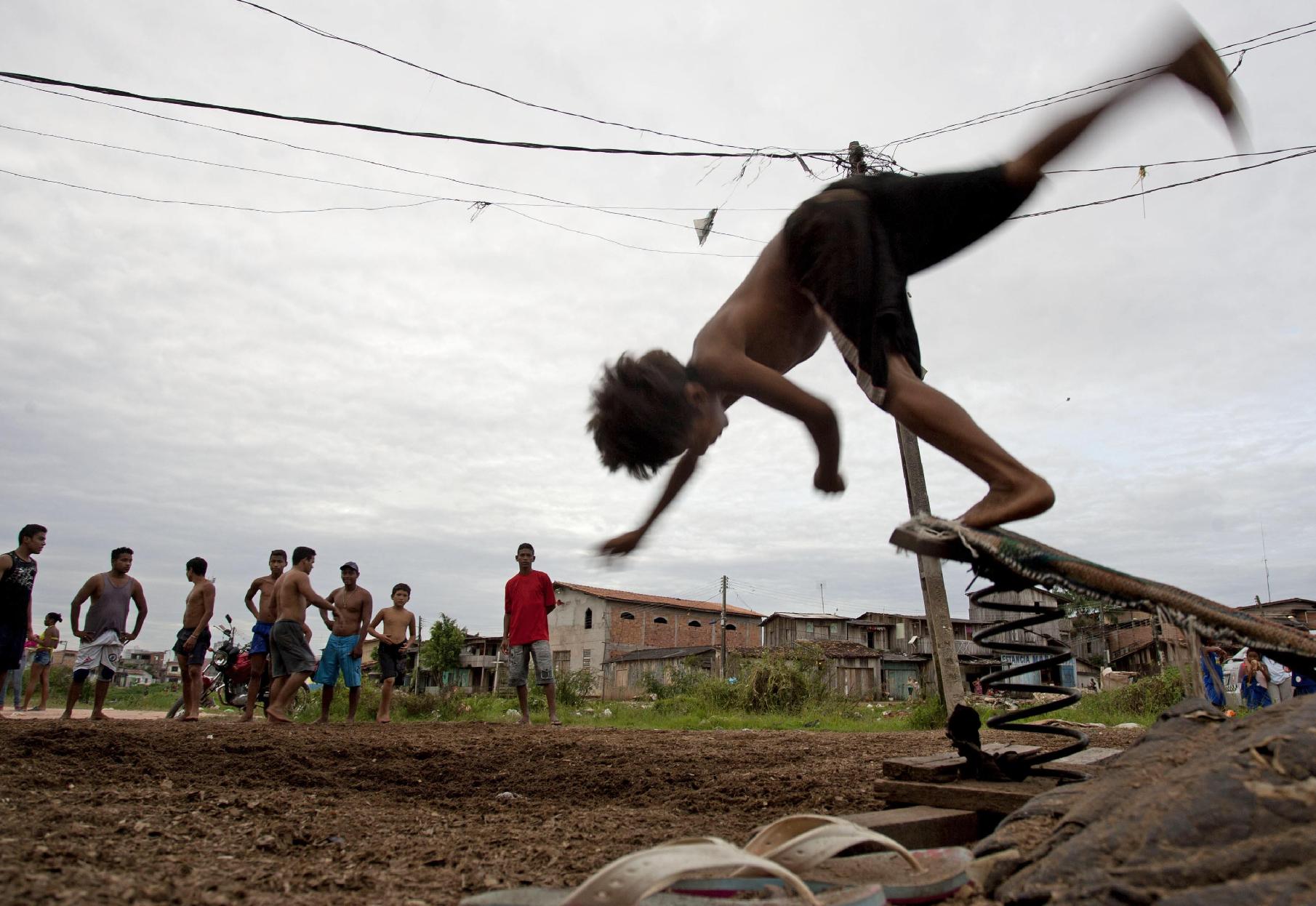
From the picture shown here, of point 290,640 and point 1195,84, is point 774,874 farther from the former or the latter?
point 290,640

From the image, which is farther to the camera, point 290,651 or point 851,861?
point 290,651

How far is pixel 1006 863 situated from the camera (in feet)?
4.56

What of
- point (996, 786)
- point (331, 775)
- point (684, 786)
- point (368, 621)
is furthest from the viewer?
point (368, 621)

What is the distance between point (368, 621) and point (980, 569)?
7402 millimetres

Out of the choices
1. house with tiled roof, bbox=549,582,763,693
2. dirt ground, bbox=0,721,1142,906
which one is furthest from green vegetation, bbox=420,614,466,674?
dirt ground, bbox=0,721,1142,906

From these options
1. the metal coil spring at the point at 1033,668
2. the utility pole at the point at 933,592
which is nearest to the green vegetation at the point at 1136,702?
the utility pole at the point at 933,592

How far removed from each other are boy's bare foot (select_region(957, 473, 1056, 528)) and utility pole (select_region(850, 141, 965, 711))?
649 centimetres

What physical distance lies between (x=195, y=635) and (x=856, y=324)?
7.44 m

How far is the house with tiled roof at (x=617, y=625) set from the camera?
40281 millimetres

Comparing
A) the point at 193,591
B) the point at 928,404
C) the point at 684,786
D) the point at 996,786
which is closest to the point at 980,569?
the point at 928,404

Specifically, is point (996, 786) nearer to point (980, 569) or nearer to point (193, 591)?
point (980, 569)

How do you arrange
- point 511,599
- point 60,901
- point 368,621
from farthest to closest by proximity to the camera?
point 368,621 → point 511,599 → point 60,901

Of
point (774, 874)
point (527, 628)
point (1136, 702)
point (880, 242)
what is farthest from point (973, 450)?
point (1136, 702)

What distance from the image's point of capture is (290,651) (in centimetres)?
744
